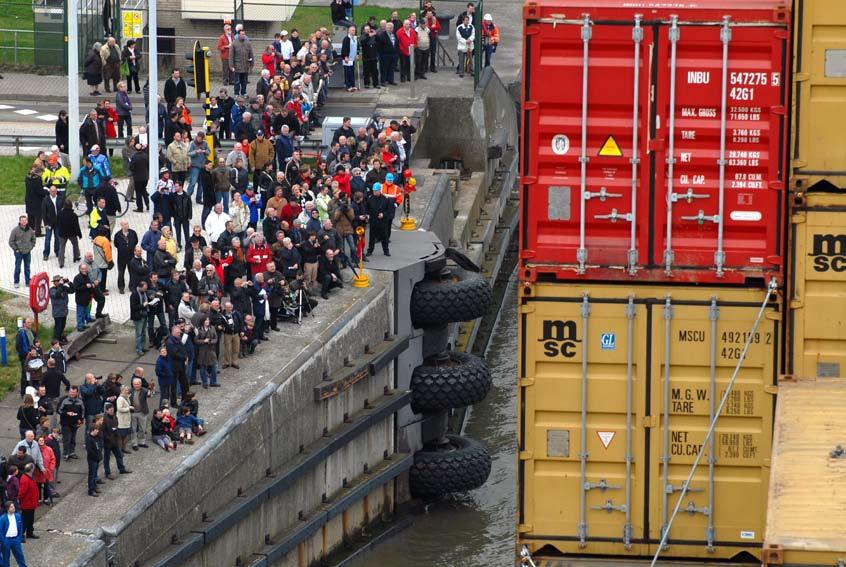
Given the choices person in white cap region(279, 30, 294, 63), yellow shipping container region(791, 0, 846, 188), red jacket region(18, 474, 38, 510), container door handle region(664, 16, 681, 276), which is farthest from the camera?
person in white cap region(279, 30, 294, 63)

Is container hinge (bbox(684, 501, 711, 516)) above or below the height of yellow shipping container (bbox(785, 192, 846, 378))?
below

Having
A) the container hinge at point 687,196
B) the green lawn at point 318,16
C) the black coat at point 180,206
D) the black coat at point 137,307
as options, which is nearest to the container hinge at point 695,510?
the container hinge at point 687,196

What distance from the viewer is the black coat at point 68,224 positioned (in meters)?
32.1

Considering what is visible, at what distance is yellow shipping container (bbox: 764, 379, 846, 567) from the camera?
1627 centimetres

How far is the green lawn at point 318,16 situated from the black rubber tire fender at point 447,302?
17.4 m

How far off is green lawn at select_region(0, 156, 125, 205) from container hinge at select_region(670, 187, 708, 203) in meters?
18.7

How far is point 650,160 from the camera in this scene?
65.6 ft

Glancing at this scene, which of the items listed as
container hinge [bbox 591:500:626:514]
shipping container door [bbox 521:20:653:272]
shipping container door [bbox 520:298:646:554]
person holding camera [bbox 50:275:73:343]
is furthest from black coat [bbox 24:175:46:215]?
container hinge [bbox 591:500:626:514]

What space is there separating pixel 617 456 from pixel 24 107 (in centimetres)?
2546

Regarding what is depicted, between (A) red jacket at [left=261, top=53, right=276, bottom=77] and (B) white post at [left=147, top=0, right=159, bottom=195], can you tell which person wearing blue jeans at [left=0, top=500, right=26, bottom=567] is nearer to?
(B) white post at [left=147, top=0, right=159, bottom=195]

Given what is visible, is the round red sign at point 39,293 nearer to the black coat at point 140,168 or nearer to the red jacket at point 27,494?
the red jacket at point 27,494

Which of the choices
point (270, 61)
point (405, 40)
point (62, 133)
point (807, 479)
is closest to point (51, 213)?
point (62, 133)

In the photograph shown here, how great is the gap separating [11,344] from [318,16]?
21.9 metres

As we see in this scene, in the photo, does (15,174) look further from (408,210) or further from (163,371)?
(163,371)
